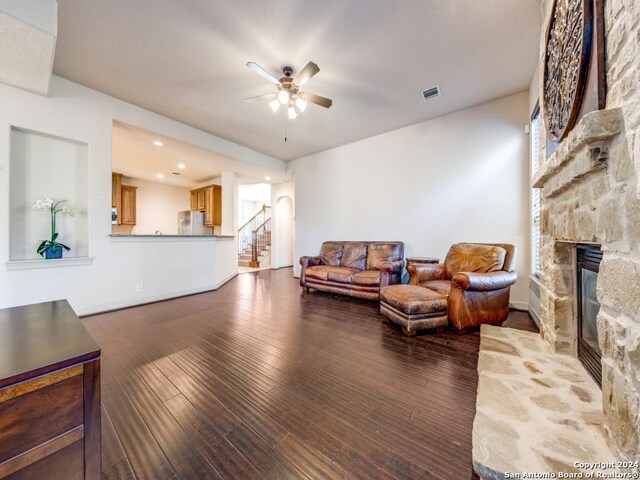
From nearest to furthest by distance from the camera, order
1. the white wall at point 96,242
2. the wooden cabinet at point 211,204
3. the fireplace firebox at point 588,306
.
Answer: the fireplace firebox at point 588,306
the white wall at point 96,242
the wooden cabinet at point 211,204

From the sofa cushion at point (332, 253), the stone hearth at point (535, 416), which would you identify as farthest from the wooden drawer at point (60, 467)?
the sofa cushion at point (332, 253)

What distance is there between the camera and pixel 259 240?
28.8ft

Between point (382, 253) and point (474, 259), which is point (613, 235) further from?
point (382, 253)

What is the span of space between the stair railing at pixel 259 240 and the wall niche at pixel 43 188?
196 inches

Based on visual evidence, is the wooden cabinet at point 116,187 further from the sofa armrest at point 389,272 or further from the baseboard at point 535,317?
the baseboard at point 535,317

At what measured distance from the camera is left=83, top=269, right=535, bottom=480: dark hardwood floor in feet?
3.62

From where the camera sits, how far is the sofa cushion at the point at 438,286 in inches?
106

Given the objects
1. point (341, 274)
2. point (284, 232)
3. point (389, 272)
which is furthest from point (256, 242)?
point (389, 272)

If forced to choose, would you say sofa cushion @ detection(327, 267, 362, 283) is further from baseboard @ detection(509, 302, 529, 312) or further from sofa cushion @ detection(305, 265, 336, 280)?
baseboard @ detection(509, 302, 529, 312)

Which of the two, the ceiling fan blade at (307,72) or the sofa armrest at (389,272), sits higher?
the ceiling fan blade at (307,72)

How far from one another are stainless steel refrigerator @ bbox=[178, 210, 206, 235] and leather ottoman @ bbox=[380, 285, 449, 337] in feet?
20.4

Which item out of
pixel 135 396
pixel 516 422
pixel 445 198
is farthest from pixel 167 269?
pixel 445 198

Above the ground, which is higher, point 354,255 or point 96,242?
point 96,242

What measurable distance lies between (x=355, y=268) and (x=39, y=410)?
12.7 ft
